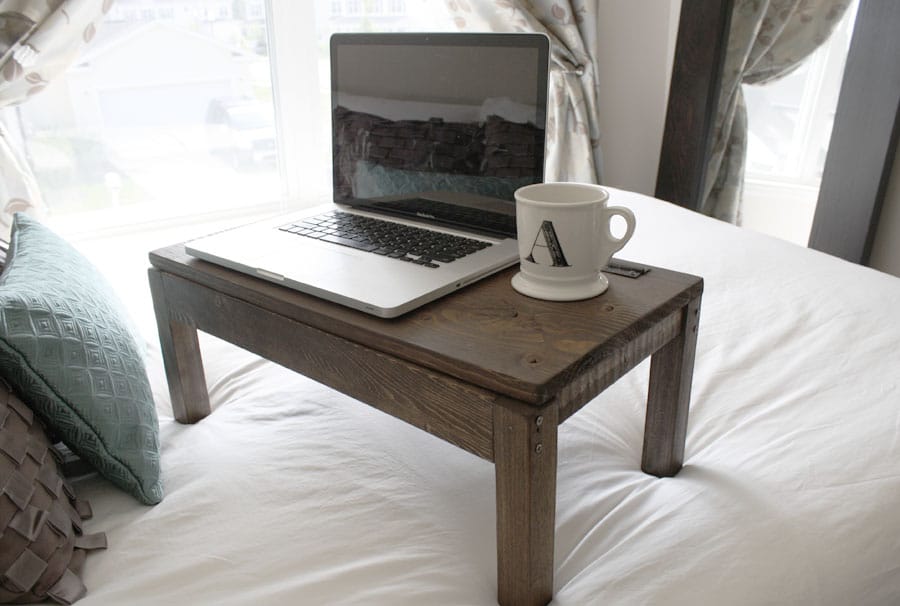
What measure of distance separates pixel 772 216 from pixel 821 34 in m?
0.54

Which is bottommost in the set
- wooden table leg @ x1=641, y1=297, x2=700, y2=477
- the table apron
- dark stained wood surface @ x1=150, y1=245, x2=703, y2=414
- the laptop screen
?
wooden table leg @ x1=641, y1=297, x2=700, y2=477

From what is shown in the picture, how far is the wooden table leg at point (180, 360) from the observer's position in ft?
3.36

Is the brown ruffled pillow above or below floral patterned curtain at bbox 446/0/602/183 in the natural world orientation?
below

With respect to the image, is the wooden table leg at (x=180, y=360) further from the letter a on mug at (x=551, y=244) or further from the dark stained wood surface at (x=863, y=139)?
the dark stained wood surface at (x=863, y=139)

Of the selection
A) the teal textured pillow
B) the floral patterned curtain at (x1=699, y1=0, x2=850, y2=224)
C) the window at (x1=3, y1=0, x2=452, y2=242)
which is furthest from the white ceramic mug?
the floral patterned curtain at (x1=699, y1=0, x2=850, y2=224)

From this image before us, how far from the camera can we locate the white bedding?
736mm

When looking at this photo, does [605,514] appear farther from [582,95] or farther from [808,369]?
[582,95]

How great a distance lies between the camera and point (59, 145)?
1720 mm

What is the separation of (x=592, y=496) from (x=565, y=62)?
1.63 meters

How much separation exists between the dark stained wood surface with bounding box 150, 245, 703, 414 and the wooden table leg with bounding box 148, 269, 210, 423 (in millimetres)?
179

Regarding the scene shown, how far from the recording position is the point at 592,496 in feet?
2.87

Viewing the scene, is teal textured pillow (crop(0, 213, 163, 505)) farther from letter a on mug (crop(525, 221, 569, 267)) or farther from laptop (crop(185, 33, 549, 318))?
letter a on mug (crop(525, 221, 569, 267))

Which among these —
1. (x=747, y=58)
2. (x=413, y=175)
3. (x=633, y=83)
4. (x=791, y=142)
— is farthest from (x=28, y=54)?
(x=791, y=142)

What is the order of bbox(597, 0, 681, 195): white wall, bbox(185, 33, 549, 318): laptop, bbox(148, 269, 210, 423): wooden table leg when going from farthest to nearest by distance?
bbox(597, 0, 681, 195): white wall, bbox(148, 269, 210, 423): wooden table leg, bbox(185, 33, 549, 318): laptop
